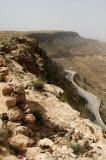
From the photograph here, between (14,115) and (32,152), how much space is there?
62.9 inches

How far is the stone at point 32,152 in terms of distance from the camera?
9.78 metres

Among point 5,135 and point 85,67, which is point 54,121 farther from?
point 85,67

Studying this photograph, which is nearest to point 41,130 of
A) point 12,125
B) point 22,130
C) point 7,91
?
point 22,130

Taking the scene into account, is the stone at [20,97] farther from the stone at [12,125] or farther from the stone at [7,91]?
the stone at [12,125]

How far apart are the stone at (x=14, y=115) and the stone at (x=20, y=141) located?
62cm

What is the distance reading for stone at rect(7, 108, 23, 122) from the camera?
11.1 meters

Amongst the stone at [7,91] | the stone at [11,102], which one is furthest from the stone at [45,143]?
the stone at [7,91]

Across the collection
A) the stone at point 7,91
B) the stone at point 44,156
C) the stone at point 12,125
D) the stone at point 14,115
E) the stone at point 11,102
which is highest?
the stone at point 7,91

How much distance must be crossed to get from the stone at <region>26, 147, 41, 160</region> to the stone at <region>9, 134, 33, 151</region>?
0.59 ft

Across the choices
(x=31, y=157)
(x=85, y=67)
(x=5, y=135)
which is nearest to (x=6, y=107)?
(x=5, y=135)

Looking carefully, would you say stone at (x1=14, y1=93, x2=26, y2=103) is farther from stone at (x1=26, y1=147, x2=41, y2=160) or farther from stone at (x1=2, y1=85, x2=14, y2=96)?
stone at (x1=26, y1=147, x2=41, y2=160)

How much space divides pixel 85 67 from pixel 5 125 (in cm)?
7360

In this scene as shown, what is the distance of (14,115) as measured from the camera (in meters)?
11.1

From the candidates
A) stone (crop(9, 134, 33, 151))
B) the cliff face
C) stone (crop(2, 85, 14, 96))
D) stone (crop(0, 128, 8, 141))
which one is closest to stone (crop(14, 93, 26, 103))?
the cliff face
